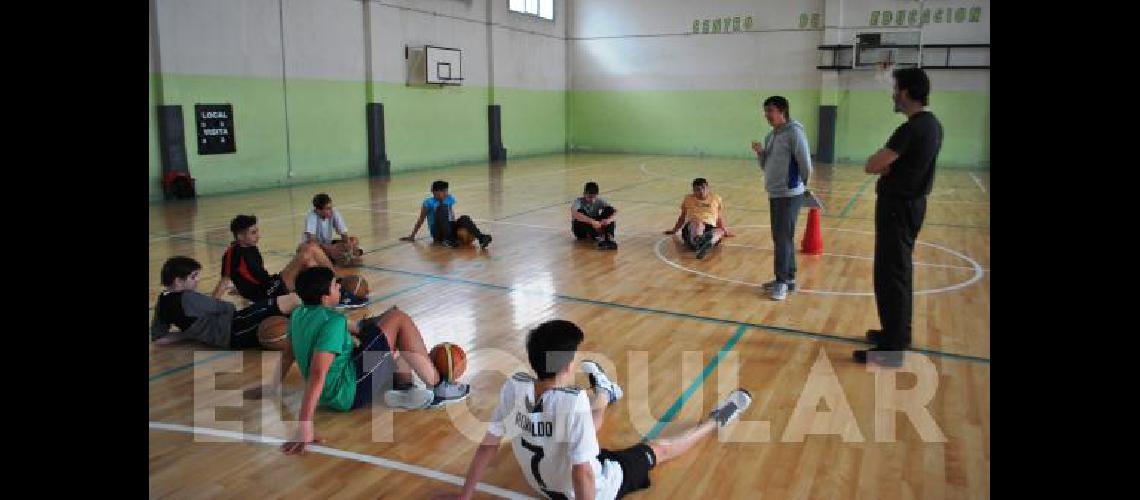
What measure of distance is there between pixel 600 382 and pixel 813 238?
4697 millimetres

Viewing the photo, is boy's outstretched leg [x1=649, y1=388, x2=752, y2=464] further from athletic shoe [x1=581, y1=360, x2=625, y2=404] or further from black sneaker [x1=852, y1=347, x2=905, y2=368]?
black sneaker [x1=852, y1=347, x2=905, y2=368]

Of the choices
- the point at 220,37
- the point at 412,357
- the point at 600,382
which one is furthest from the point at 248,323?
the point at 220,37

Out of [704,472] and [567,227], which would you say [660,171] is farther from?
[704,472]

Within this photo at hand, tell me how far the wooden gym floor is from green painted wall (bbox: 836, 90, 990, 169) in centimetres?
952

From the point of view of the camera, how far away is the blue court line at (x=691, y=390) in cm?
398

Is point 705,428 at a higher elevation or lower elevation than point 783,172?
lower

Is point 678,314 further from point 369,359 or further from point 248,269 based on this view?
point 248,269

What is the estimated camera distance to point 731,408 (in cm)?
407

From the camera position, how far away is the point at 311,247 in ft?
21.6

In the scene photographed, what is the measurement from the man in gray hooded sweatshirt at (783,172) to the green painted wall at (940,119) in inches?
535

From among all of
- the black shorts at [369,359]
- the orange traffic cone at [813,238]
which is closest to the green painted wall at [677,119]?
the orange traffic cone at [813,238]

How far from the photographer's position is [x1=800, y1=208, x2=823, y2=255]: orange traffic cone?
831 cm
